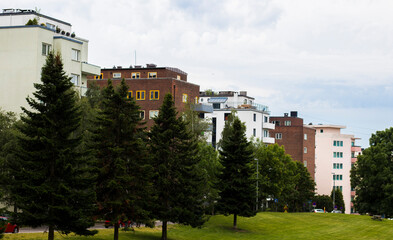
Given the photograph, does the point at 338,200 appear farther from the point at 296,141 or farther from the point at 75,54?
the point at 75,54

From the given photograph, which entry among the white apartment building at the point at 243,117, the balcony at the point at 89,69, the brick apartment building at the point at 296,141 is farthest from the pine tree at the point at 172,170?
the brick apartment building at the point at 296,141

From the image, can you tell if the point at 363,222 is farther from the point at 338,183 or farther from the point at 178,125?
the point at 338,183

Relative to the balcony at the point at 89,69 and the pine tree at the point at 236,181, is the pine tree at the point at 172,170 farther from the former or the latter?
the balcony at the point at 89,69

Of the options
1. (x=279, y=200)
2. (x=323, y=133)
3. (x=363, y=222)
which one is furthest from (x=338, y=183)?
(x=363, y=222)

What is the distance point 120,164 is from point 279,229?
3243cm

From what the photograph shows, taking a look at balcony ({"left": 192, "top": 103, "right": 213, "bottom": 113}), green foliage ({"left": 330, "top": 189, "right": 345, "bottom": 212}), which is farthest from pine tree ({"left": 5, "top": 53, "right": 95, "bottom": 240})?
green foliage ({"left": 330, "top": 189, "right": 345, "bottom": 212})

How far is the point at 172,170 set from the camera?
168 ft

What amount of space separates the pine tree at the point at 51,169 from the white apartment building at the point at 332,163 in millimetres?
127379

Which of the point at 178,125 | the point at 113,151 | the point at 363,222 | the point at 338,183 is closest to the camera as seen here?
A: the point at 113,151

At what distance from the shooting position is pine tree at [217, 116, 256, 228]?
63.5 meters

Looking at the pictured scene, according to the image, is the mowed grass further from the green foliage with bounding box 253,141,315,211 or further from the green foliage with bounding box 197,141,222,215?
the green foliage with bounding box 253,141,315,211

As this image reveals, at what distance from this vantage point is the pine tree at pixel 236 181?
208 ft

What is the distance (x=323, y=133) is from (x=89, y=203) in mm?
132230

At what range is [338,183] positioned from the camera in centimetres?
15725
